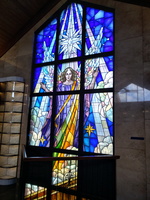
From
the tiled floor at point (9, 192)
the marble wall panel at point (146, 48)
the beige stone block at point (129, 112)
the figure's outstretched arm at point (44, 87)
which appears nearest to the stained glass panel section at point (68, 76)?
the figure's outstretched arm at point (44, 87)

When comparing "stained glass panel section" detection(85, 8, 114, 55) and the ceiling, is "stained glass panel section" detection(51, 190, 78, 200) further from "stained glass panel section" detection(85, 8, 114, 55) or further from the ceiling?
the ceiling

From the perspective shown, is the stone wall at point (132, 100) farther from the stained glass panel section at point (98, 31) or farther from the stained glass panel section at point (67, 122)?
the stained glass panel section at point (67, 122)

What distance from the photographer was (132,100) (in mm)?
3506

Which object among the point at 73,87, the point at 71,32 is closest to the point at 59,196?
the point at 73,87

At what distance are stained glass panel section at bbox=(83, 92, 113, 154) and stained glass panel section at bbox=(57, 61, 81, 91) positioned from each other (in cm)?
49

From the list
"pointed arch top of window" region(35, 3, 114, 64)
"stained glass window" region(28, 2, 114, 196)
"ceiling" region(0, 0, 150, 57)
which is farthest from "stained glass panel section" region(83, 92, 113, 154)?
"ceiling" region(0, 0, 150, 57)

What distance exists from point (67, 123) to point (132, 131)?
1486mm

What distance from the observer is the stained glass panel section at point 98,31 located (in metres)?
3.96

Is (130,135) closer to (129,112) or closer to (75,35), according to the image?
(129,112)

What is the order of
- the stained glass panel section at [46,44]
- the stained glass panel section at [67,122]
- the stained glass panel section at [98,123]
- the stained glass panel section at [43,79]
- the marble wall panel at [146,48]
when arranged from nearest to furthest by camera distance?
the marble wall panel at [146,48] → the stained glass panel section at [98,123] → the stained glass panel section at [67,122] → the stained glass panel section at [43,79] → the stained glass panel section at [46,44]

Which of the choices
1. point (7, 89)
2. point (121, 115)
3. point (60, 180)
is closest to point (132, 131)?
point (121, 115)

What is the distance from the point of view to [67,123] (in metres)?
4.20

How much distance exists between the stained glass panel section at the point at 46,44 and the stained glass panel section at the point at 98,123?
1630mm

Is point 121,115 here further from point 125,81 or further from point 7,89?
point 7,89
